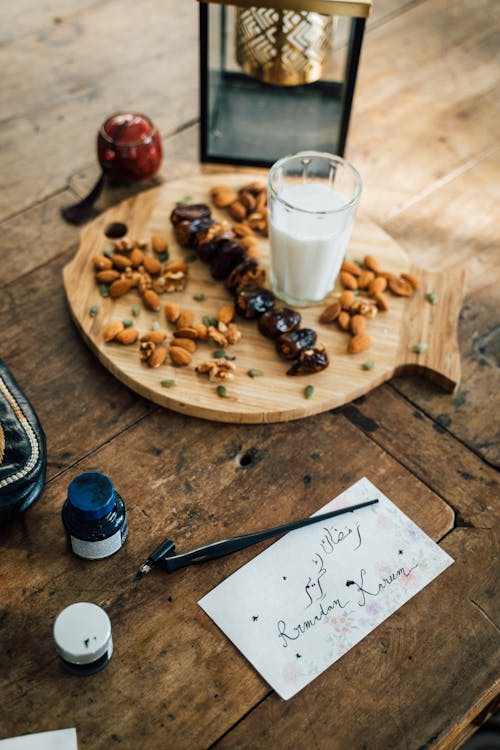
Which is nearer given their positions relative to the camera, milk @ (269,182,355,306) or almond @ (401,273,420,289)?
milk @ (269,182,355,306)

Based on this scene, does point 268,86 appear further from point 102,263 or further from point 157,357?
point 157,357

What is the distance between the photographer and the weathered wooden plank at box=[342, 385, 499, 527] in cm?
97

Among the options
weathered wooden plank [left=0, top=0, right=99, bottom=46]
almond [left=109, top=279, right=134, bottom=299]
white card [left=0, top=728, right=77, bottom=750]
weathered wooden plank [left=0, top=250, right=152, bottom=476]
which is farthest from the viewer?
weathered wooden plank [left=0, top=0, right=99, bottom=46]

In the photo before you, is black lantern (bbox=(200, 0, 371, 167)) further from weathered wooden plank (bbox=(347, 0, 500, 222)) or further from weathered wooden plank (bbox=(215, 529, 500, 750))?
weathered wooden plank (bbox=(215, 529, 500, 750))

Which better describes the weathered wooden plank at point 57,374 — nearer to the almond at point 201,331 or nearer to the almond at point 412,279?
the almond at point 201,331

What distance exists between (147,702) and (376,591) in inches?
10.5

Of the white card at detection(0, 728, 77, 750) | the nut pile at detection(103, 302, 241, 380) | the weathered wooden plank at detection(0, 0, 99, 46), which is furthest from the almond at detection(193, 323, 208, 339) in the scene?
the weathered wooden plank at detection(0, 0, 99, 46)

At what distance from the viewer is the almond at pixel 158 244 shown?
117 centimetres

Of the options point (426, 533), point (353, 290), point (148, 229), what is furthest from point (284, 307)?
point (426, 533)

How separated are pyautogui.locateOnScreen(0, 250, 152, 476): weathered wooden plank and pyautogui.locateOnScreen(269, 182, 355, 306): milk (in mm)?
258

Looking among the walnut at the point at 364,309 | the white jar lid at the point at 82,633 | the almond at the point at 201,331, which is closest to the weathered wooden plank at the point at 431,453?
the walnut at the point at 364,309

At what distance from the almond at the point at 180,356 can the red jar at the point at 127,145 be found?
1.23ft

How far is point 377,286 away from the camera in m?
1.13

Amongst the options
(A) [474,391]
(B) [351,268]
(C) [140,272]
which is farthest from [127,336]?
(A) [474,391]
